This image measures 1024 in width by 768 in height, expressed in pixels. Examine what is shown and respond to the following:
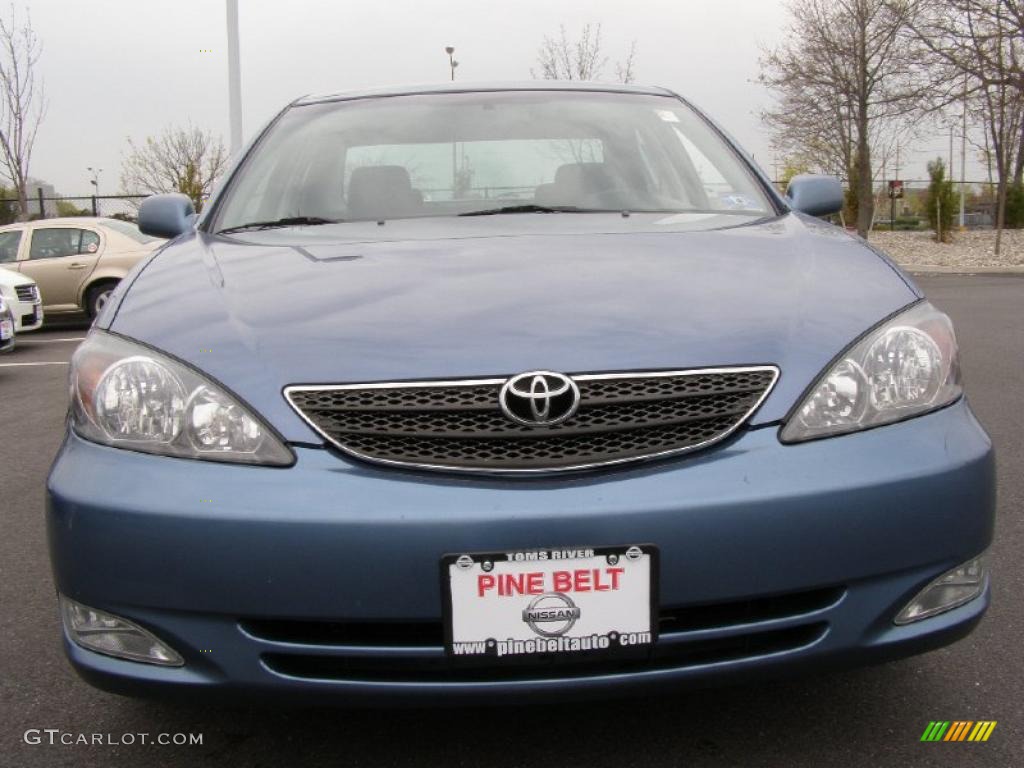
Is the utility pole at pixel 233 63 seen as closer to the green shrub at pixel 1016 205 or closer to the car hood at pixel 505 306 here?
the car hood at pixel 505 306

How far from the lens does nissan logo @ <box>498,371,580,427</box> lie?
1814mm

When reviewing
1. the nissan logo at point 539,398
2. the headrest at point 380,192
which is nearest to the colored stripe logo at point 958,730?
the nissan logo at point 539,398

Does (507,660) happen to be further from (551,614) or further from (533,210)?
(533,210)

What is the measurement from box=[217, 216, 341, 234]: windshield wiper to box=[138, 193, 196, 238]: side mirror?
28cm

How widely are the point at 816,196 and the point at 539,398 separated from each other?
1611mm

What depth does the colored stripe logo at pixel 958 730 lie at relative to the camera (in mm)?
2141

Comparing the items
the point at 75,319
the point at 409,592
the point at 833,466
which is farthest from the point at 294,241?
the point at 75,319

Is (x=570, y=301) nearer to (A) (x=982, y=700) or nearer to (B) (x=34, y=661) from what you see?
(A) (x=982, y=700)

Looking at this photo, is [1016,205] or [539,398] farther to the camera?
[1016,205]

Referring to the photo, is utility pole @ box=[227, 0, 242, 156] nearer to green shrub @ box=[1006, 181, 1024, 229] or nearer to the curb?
the curb

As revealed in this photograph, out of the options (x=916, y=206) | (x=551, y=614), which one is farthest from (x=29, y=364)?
(x=916, y=206)

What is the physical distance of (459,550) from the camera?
66.9 inches

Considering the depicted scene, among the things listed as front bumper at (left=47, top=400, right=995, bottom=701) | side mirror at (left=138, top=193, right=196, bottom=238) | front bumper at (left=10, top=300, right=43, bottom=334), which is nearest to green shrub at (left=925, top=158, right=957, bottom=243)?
front bumper at (left=10, top=300, right=43, bottom=334)

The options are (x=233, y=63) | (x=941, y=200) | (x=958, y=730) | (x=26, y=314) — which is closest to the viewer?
(x=958, y=730)
